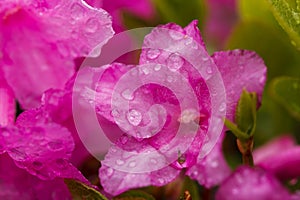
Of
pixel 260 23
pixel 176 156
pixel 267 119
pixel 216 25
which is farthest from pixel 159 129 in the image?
pixel 216 25

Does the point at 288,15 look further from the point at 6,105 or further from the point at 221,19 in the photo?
the point at 221,19

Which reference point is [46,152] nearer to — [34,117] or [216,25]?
[34,117]

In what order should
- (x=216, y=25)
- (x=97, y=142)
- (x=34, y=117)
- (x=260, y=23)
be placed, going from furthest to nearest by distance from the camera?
1. (x=216, y=25)
2. (x=260, y=23)
3. (x=97, y=142)
4. (x=34, y=117)

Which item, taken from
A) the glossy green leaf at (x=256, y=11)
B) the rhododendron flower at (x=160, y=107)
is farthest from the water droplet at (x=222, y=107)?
the glossy green leaf at (x=256, y=11)

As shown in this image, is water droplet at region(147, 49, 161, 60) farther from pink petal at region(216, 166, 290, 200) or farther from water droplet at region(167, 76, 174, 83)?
pink petal at region(216, 166, 290, 200)

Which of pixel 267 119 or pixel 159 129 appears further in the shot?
pixel 267 119

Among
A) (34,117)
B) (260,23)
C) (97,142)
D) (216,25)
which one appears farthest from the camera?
(216,25)

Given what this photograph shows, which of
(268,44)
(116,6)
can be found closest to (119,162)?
(116,6)
